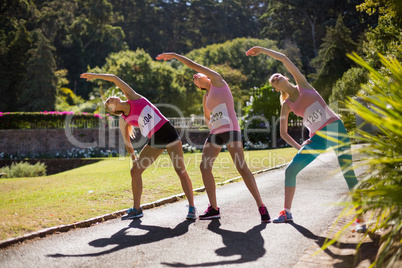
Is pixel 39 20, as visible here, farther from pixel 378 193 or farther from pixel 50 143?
pixel 378 193

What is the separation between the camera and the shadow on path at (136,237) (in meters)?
5.21

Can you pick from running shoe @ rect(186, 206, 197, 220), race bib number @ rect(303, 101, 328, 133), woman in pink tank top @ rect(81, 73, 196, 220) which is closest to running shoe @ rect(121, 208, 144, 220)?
woman in pink tank top @ rect(81, 73, 196, 220)

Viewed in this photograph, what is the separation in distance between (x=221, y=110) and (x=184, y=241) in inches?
70.8

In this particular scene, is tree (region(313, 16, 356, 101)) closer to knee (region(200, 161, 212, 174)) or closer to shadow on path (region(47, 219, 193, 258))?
knee (region(200, 161, 212, 174))

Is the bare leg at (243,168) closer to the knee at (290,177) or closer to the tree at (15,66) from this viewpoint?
the knee at (290,177)

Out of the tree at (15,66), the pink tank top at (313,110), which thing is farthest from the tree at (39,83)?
the pink tank top at (313,110)

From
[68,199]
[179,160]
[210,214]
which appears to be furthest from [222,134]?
[68,199]

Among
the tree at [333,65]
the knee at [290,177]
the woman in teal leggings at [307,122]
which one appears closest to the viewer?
the woman in teal leggings at [307,122]

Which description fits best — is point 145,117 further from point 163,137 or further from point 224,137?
point 224,137

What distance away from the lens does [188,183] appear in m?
6.52

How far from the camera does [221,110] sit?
6.02m

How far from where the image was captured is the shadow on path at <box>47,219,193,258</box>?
521 centimetres

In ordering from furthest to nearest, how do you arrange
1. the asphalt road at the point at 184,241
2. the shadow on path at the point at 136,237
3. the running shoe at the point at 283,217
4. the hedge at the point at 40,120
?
the hedge at the point at 40,120, the running shoe at the point at 283,217, the shadow on path at the point at 136,237, the asphalt road at the point at 184,241

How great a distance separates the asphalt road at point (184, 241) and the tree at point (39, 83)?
37240 mm
